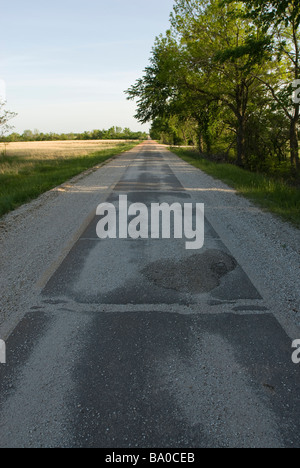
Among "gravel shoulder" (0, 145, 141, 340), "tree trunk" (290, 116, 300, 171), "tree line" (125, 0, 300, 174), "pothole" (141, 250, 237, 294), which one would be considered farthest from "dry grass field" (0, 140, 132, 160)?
"pothole" (141, 250, 237, 294)

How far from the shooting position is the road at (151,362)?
1.93 meters

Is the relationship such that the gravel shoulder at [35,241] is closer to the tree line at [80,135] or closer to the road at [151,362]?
the road at [151,362]

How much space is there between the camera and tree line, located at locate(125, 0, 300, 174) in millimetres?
13320

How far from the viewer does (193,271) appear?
13.6 feet

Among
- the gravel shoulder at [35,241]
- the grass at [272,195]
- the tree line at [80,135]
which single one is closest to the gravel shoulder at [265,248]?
the grass at [272,195]

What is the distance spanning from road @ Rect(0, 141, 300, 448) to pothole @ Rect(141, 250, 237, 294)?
0.03 meters

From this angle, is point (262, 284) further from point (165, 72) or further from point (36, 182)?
point (165, 72)

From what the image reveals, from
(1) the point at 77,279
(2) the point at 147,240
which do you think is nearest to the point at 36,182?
(2) the point at 147,240

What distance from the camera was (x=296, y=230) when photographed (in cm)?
565

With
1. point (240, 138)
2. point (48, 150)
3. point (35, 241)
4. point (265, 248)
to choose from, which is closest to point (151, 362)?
point (265, 248)

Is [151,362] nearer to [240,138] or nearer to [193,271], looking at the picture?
[193,271]

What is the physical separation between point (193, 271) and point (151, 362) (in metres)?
1.88

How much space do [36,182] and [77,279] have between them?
31.7ft

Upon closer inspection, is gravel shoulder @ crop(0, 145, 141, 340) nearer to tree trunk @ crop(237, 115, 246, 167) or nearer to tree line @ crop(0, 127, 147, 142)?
tree trunk @ crop(237, 115, 246, 167)
